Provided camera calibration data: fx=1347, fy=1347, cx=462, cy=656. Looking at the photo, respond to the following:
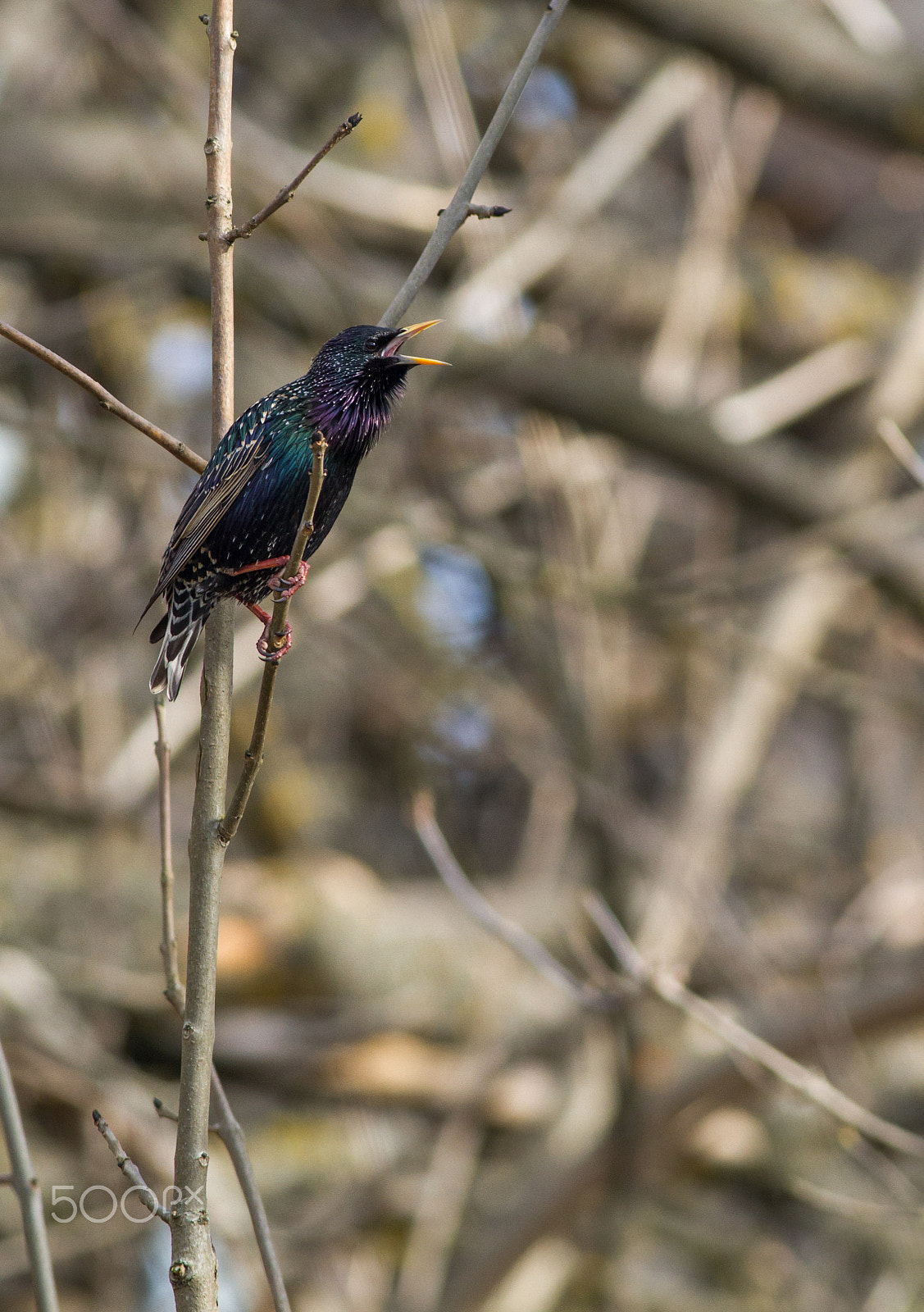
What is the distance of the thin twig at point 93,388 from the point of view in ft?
5.87

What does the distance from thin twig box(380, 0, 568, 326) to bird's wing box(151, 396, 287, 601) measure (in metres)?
0.49

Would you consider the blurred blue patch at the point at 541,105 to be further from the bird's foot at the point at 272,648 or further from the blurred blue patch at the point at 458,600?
the bird's foot at the point at 272,648

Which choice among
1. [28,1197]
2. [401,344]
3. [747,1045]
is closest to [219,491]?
[401,344]

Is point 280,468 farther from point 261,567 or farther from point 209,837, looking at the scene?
point 209,837

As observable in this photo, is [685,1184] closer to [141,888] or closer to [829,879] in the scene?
[829,879]

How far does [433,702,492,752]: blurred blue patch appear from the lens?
6211 mm

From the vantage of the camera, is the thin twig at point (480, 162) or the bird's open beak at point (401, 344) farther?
the bird's open beak at point (401, 344)

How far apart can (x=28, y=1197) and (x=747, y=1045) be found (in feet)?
6.00

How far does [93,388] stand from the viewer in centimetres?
184

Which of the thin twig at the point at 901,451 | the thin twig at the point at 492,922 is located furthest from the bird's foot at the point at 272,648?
the thin twig at the point at 901,451

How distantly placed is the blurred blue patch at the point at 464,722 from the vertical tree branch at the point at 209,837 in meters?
4.14

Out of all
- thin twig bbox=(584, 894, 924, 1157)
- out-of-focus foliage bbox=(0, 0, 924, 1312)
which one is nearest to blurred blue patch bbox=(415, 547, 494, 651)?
out-of-focus foliage bbox=(0, 0, 924, 1312)

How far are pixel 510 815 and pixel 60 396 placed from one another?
369 cm

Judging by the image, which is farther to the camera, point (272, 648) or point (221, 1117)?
point (221, 1117)
